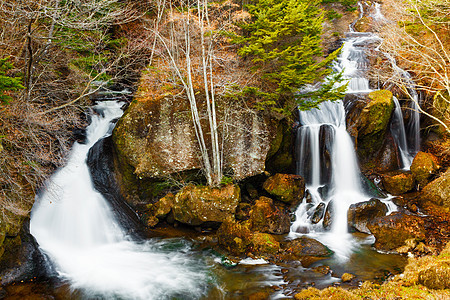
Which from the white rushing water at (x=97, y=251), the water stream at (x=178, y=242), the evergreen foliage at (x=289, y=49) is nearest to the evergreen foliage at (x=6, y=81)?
the white rushing water at (x=97, y=251)

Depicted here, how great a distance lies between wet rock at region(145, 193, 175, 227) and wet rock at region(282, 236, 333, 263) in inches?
167

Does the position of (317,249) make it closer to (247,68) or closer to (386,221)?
(386,221)

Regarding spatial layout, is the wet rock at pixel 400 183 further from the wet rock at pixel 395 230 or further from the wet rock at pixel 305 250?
the wet rock at pixel 305 250

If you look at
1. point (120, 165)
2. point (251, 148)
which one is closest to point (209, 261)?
point (251, 148)

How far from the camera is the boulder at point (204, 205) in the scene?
357 inches

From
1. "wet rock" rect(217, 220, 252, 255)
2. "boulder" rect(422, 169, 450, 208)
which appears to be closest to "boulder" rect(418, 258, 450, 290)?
"wet rock" rect(217, 220, 252, 255)

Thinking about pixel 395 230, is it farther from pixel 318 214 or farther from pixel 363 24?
pixel 363 24

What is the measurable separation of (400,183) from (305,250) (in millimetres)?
5409

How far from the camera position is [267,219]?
9.27m

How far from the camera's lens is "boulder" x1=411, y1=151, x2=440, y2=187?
34.7 feet

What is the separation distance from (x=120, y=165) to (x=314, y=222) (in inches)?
305

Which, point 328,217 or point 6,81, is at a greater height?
point 6,81

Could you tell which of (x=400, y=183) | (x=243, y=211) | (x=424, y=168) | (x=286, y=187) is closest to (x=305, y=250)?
(x=243, y=211)

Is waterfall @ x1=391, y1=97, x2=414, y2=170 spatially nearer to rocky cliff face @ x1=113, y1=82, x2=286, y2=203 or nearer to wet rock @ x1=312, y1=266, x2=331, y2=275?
rocky cliff face @ x1=113, y1=82, x2=286, y2=203
